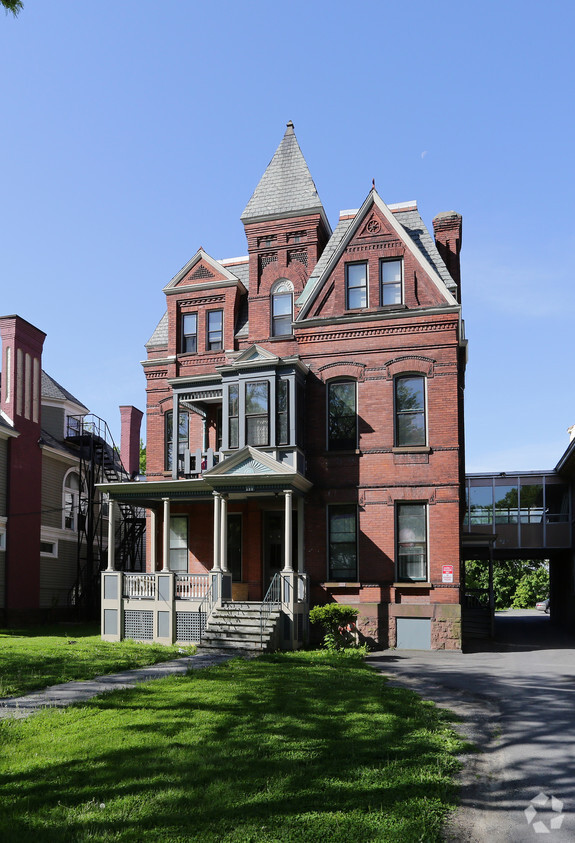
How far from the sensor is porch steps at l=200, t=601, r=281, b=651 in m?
18.1

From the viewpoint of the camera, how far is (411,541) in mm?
21453

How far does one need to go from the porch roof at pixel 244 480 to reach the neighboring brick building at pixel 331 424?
A: 55 millimetres

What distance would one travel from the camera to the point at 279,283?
24.4 m

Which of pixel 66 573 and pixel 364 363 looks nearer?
pixel 364 363

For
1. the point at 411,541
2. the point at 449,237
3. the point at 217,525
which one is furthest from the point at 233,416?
the point at 449,237

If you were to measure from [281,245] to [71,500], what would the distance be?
15776 millimetres

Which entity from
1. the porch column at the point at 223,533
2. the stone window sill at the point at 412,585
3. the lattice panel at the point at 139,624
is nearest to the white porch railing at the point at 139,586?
the lattice panel at the point at 139,624

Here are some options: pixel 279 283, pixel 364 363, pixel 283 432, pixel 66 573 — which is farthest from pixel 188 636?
pixel 66 573

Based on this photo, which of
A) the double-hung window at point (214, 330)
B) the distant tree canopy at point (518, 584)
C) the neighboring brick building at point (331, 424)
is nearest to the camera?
the neighboring brick building at point (331, 424)

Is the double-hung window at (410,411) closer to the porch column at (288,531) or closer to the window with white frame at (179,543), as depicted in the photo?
the porch column at (288,531)

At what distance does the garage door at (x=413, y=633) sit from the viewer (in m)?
20.8

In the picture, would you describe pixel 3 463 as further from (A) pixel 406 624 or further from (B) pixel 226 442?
(A) pixel 406 624

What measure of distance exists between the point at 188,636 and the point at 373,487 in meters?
6.61

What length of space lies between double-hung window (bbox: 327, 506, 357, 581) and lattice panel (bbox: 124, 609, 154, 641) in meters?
5.26
